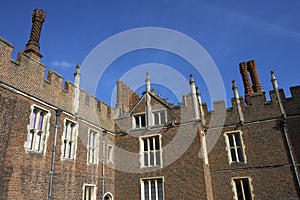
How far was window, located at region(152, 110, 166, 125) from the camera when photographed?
51.0 ft

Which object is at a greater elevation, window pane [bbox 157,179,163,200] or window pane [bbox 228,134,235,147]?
window pane [bbox 228,134,235,147]

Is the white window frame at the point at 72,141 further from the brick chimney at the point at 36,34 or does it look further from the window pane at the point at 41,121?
the brick chimney at the point at 36,34

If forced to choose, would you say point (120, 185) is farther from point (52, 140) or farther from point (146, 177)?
point (52, 140)

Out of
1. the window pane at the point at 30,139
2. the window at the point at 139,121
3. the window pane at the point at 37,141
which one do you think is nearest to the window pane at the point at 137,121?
the window at the point at 139,121

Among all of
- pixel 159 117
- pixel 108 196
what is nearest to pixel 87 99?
pixel 159 117

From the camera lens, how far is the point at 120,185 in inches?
586

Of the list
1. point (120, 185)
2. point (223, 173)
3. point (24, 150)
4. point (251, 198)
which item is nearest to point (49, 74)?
point (24, 150)

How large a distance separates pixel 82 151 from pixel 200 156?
6.74 metres

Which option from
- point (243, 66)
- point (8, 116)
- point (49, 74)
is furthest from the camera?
point (243, 66)

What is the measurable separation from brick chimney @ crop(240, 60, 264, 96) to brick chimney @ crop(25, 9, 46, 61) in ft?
47.4

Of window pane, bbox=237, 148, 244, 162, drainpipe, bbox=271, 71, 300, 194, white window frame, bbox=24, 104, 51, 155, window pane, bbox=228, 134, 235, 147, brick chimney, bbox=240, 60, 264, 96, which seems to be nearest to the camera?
white window frame, bbox=24, 104, 51, 155

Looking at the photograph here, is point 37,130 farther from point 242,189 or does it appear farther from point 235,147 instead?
point 242,189

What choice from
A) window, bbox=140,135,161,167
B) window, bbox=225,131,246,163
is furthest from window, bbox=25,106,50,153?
window, bbox=225,131,246,163

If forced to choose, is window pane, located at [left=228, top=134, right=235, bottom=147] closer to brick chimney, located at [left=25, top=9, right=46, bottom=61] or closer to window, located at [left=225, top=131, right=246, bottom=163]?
window, located at [left=225, top=131, right=246, bottom=163]
